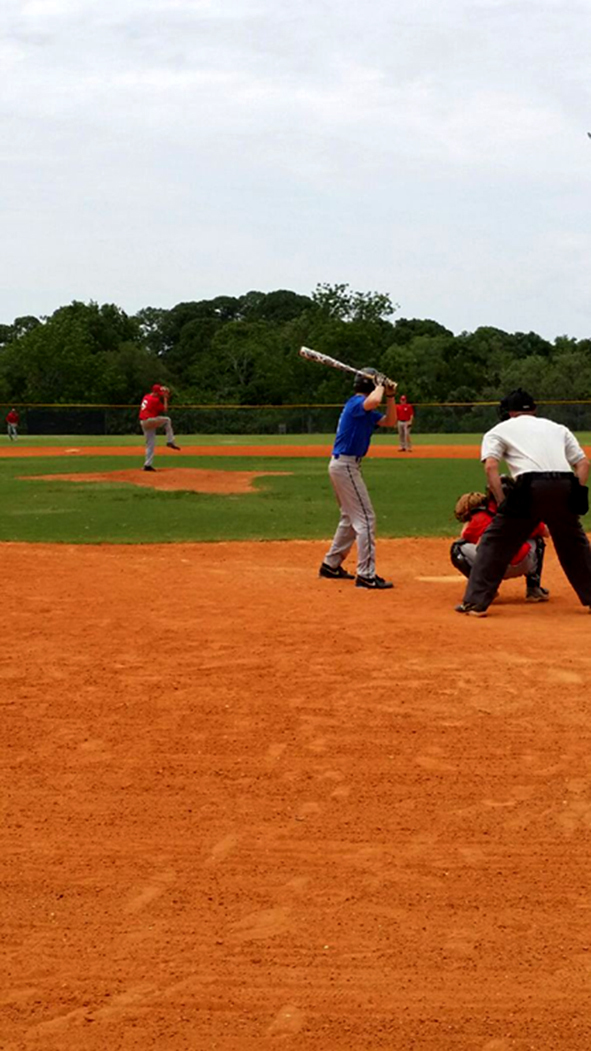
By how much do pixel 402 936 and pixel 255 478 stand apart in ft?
76.9

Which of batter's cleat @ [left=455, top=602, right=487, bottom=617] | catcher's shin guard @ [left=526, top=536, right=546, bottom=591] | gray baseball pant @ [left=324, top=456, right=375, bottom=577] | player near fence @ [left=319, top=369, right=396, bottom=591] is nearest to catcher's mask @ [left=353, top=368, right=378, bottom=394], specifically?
player near fence @ [left=319, top=369, right=396, bottom=591]

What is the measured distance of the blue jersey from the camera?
1155 cm

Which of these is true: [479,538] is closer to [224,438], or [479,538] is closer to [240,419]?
[224,438]

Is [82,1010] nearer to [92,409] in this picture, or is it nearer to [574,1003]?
[574,1003]

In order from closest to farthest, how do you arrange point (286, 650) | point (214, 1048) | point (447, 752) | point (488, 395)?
1. point (214, 1048)
2. point (447, 752)
3. point (286, 650)
4. point (488, 395)

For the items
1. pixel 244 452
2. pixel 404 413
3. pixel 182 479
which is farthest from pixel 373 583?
pixel 244 452

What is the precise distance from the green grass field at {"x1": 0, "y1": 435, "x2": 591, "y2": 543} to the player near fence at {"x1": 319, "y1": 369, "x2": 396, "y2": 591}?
177 inches

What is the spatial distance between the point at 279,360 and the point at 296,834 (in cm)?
9371

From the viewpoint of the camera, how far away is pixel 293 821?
5398 mm

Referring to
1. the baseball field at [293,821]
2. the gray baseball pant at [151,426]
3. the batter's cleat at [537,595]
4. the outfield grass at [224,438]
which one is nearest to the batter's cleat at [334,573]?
the baseball field at [293,821]

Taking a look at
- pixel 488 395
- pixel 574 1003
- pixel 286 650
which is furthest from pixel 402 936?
pixel 488 395

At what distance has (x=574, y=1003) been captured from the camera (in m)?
3.86

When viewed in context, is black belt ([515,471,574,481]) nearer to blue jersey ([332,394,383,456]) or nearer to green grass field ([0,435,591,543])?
blue jersey ([332,394,383,456])

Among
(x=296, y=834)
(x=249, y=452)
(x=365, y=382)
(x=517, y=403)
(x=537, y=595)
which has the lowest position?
(x=249, y=452)
